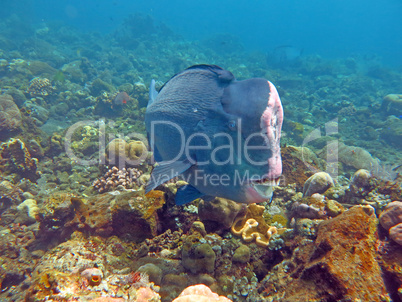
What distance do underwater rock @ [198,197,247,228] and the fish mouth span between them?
178 cm

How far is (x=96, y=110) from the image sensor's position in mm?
12000

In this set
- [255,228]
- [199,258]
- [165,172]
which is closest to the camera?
[165,172]

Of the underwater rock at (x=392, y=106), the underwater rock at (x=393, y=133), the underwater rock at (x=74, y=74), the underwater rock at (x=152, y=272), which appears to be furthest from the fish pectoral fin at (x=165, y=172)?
the underwater rock at (x=392, y=106)

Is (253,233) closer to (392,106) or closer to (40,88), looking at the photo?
(40,88)

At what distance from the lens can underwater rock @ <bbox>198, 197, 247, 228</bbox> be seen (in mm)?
3322

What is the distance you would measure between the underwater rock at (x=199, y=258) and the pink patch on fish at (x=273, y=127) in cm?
190

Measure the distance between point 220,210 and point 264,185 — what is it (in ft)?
6.41

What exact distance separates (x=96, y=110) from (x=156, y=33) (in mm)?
30191

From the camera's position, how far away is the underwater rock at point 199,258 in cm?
283

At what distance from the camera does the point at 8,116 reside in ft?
26.2

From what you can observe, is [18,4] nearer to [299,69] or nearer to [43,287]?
[299,69]

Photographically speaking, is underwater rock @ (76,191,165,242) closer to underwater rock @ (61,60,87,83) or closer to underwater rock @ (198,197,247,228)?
underwater rock @ (198,197,247,228)

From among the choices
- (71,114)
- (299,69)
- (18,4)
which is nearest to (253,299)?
(71,114)

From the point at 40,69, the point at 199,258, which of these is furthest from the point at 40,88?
the point at 199,258
